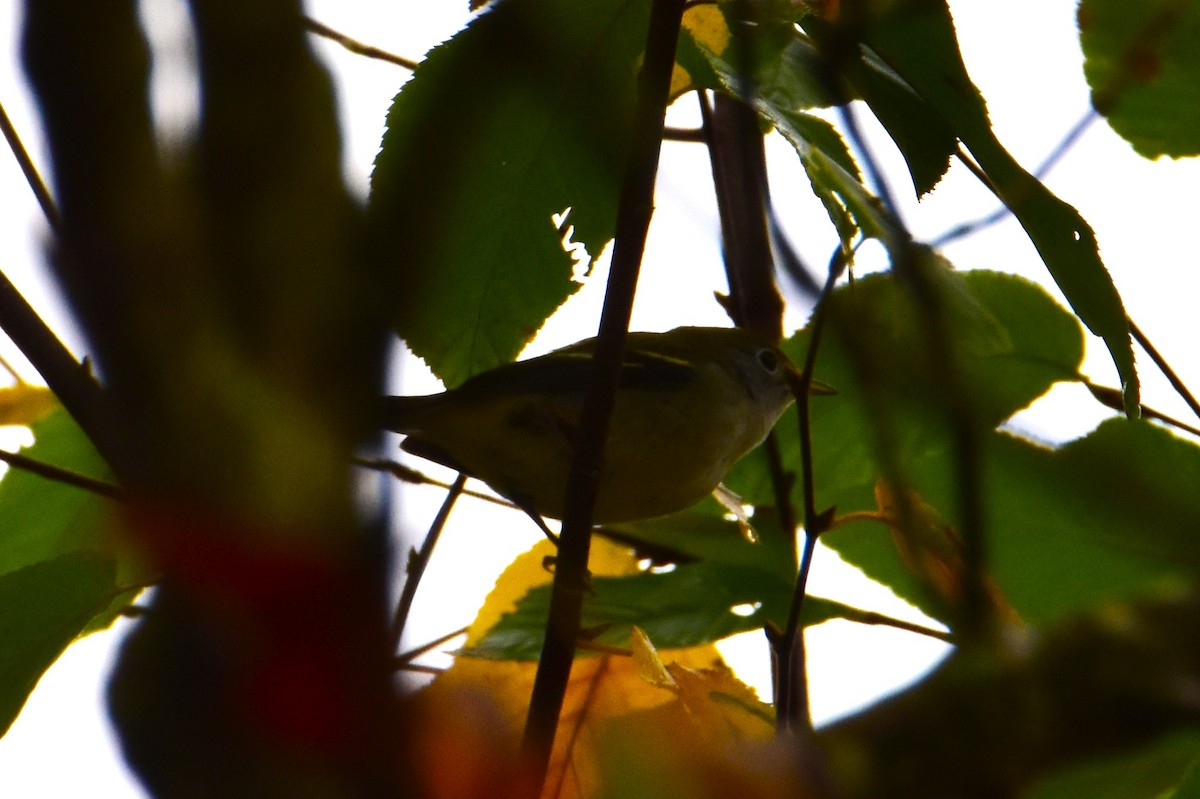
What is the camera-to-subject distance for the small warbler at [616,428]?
3.08m

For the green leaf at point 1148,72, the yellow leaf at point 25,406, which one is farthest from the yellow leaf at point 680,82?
Result: the yellow leaf at point 25,406

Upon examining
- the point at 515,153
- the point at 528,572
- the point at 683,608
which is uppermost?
the point at 515,153

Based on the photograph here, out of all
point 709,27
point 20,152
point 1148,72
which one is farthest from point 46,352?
point 1148,72

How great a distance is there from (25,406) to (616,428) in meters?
1.38

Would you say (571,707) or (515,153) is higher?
(515,153)

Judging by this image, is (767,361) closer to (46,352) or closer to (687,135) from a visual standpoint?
(687,135)

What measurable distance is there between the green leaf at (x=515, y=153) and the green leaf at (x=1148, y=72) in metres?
0.79

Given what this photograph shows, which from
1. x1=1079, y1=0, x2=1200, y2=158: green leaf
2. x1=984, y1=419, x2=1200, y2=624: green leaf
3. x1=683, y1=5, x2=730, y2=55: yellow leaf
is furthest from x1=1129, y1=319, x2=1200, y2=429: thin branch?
x1=683, y1=5, x2=730, y2=55: yellow leaf

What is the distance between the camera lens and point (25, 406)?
7.71ft

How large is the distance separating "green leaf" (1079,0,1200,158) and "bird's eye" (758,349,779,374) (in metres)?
1.50

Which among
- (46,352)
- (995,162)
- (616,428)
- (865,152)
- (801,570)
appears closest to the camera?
(865,152)

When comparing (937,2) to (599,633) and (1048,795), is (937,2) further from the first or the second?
(599,633)

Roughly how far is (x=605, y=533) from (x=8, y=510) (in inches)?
45.6

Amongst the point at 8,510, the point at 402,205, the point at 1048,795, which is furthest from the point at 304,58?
the point at 8,510
